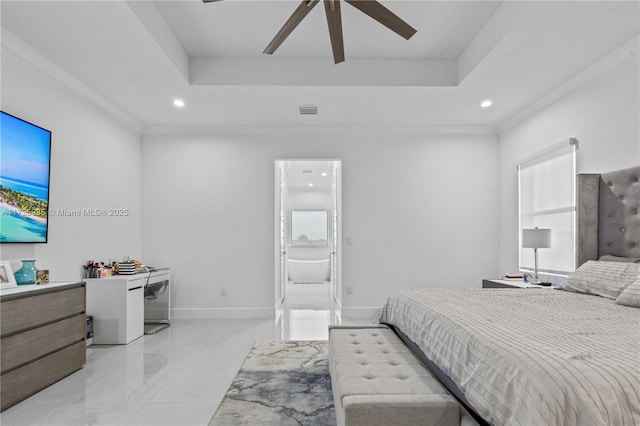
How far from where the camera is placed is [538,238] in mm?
3771

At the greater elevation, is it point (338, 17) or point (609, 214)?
point (338, 17)

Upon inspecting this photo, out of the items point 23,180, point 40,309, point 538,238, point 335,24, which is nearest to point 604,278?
point 538,238

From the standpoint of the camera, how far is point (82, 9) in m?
2.49

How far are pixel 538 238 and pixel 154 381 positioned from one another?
149 inches

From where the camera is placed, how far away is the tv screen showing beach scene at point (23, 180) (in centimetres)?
280

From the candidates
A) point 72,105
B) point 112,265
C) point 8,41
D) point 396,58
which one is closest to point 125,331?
point 112,265

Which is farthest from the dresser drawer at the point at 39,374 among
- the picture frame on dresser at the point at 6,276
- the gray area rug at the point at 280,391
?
the gray area rug at the point at 280,391

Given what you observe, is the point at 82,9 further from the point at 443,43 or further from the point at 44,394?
the point at 443,43

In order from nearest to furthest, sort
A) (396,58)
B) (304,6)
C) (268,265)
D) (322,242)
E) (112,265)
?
(304,6)
(396,58)
(112,265)
(268,265)
(322,242)

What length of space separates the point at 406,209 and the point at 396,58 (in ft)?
7.11

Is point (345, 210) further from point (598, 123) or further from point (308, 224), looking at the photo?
point (308, 224)

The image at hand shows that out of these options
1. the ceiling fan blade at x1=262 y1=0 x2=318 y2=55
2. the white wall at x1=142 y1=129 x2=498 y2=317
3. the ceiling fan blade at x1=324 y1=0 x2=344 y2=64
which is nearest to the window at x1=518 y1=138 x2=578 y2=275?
the white wall at x1=142 y1=129 x2=498 y2=317

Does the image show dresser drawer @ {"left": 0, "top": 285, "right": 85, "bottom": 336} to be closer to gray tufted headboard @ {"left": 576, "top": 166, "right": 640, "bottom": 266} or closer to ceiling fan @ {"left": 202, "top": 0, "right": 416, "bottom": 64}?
ceiling fan @ {"left": 202, "top": 0, "right": 416, "bottom": 64}

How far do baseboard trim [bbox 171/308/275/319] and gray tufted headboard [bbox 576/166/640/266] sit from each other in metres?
3.73
